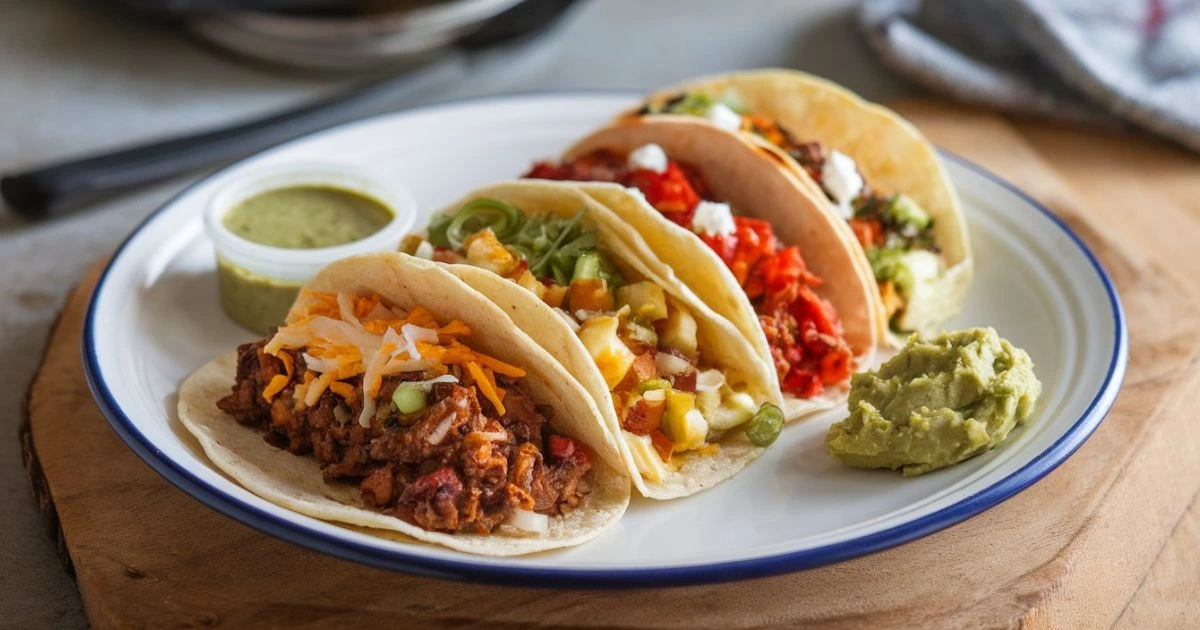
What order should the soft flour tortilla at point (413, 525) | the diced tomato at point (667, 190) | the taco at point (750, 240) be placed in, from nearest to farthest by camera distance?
the soft flour tortilla at point (413, 525) → the taco at point (750, 240) → the diced tomato at point (667, 190)

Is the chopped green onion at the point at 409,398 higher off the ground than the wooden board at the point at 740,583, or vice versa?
the chopped green onion at the point at 409,398

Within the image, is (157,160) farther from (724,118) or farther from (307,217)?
(724,118)

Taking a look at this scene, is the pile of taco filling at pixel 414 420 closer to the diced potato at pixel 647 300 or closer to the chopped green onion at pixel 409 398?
the chopped green onion at pixel 409 398

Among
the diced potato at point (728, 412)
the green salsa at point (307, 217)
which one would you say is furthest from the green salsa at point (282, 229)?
the diced potato at point (728, 412)

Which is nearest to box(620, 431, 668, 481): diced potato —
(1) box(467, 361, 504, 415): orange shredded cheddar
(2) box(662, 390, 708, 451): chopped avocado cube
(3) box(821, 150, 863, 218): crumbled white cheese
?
(2) box(662, 390, 708, 451): chopped avocado cube

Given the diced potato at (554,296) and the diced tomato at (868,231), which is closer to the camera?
the diced potato at (554,296)

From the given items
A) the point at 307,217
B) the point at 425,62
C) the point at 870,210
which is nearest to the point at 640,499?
the point at 870,210

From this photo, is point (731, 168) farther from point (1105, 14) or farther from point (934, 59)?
point (1105, 14)
